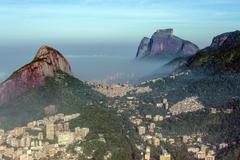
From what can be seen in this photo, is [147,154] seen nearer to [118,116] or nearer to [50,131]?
[50,131]

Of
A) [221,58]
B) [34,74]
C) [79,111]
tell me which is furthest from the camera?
[221,58]

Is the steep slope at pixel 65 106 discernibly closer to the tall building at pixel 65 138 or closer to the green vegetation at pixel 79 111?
the green vegetation at pixel 79 111

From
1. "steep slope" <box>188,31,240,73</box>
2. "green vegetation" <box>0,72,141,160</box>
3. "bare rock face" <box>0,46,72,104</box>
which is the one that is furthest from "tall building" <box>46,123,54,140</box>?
"steep slope" <box>188,31,240,73</box>

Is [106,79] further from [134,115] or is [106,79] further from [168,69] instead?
[134,115]

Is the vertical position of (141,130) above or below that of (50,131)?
below

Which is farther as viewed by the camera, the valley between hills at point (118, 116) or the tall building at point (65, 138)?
the valley between hills at point (118, 116)

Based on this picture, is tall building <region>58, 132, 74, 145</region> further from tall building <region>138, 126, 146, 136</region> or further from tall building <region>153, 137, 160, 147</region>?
tall building <region>138, 126, 146, 136</region>

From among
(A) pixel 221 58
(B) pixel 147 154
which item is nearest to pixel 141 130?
(B) pixel 147 154

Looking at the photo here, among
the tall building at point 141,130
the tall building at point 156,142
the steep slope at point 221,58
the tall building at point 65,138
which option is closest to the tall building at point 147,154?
the tall building at point 156,142

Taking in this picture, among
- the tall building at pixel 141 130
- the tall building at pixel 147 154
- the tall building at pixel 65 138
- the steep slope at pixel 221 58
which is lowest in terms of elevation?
the tall building at pixel 147 154
